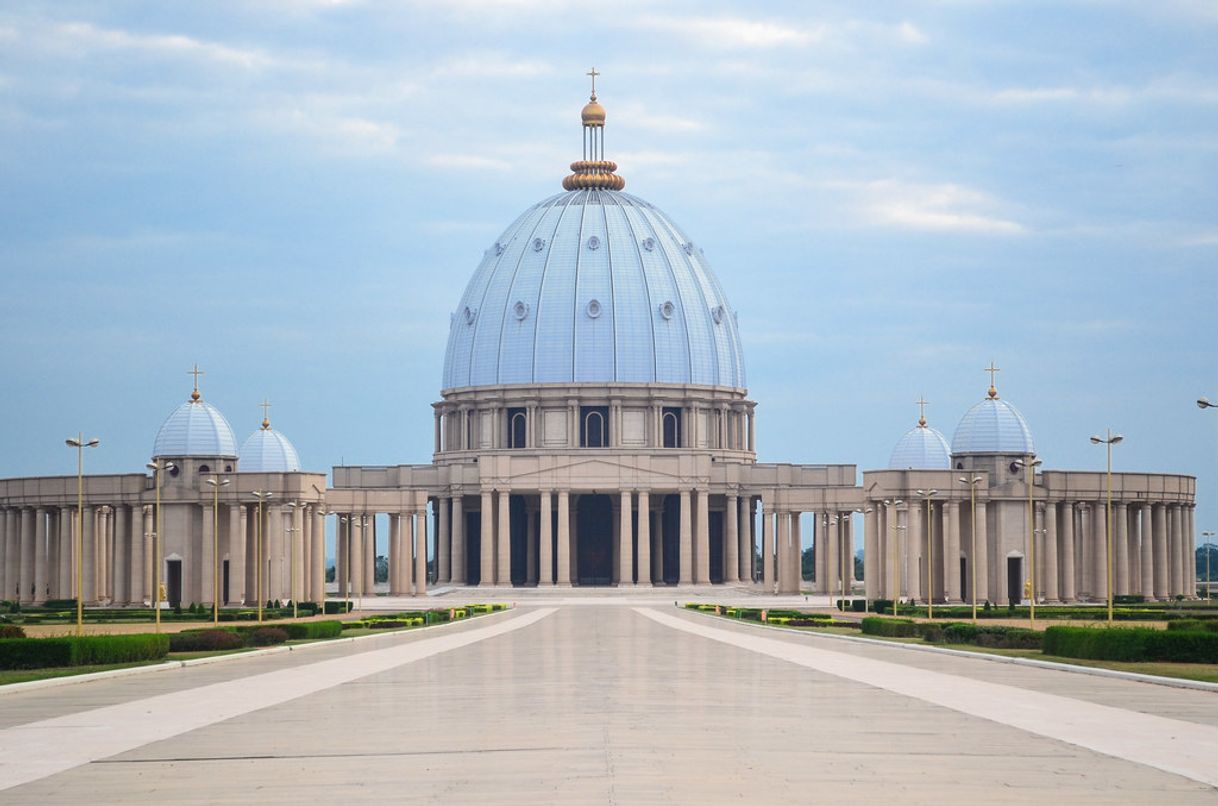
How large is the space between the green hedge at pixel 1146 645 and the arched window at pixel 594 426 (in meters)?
97.8

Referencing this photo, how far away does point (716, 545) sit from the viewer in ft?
461

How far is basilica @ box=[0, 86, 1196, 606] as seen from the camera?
104 metres

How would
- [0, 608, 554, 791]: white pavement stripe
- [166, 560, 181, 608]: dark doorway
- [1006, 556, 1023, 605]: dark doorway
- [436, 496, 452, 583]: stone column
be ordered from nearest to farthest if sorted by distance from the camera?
[0, 608, 554, 791]: white pavement stripe → [166, 560, 181, 608]: dark doorway → [1006, 556, 1023, 605]: dark doorway → [436, 496, 452, 583]: stone column

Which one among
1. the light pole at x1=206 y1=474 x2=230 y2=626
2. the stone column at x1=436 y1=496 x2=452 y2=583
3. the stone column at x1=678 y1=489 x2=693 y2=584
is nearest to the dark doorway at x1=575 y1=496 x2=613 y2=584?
the stone column at x1=436 y1=496 x2=452 y2=583

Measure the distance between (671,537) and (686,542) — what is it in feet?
43.6

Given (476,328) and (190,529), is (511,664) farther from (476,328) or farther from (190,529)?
(476,328)

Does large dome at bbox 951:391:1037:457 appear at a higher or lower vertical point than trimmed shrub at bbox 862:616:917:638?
higher

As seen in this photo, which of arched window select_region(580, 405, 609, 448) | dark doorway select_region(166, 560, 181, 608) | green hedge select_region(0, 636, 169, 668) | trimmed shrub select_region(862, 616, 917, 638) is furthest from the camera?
arched window select_region(580, 405, 609, 448)

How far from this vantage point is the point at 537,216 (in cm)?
14875

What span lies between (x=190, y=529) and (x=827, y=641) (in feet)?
189

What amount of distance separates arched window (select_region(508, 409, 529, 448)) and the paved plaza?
325 ft

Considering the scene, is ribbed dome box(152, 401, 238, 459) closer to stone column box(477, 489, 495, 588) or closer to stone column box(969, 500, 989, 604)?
stone column box(477, 489, 495, 588)

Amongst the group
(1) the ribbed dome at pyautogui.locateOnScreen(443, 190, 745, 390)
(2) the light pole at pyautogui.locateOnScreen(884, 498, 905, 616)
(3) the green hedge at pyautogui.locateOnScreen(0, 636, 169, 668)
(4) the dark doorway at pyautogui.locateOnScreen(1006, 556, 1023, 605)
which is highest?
(1) the ribbed dome at pyautogui.locateOnScreen(443, 190, 745, 390)

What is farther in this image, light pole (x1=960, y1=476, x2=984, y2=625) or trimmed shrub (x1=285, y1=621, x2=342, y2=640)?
light pole (x1=960, y1=476, x2=984, y2=625)
